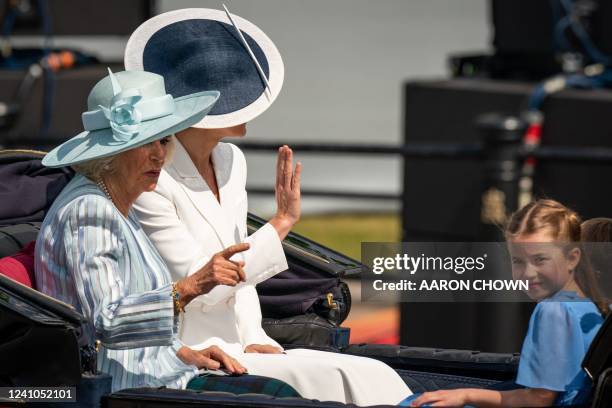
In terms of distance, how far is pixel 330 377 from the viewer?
3.63m

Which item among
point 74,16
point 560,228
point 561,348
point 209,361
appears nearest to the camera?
point 561,348

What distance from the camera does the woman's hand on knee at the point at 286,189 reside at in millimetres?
3584

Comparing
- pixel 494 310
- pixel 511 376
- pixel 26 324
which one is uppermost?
pixel 26 324

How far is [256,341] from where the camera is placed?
12.6 feet

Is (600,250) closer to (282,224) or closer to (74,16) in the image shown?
(282,224)

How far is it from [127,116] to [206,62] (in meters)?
0.44

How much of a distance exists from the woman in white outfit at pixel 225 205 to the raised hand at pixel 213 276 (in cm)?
30

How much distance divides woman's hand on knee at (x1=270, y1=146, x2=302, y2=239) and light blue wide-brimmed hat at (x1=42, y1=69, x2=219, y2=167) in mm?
229

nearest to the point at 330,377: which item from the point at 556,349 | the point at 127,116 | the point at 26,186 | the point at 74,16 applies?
the point at 556,349

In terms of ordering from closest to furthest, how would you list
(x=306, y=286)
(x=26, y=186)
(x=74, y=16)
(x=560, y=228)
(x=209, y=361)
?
1. (x=560, y=228)
2. (x=209, y=361)
3. (x=26, y=186)
4. (x=306, y=286)
5. (x=74, y=16)

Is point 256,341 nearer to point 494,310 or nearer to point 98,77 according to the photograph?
point 494,310

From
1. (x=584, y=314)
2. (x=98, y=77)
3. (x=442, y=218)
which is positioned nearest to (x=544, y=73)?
(x=442, y=218)

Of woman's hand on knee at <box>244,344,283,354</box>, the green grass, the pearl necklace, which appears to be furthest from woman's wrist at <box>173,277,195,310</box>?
the green grass

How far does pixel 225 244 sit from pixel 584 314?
2.98ft
